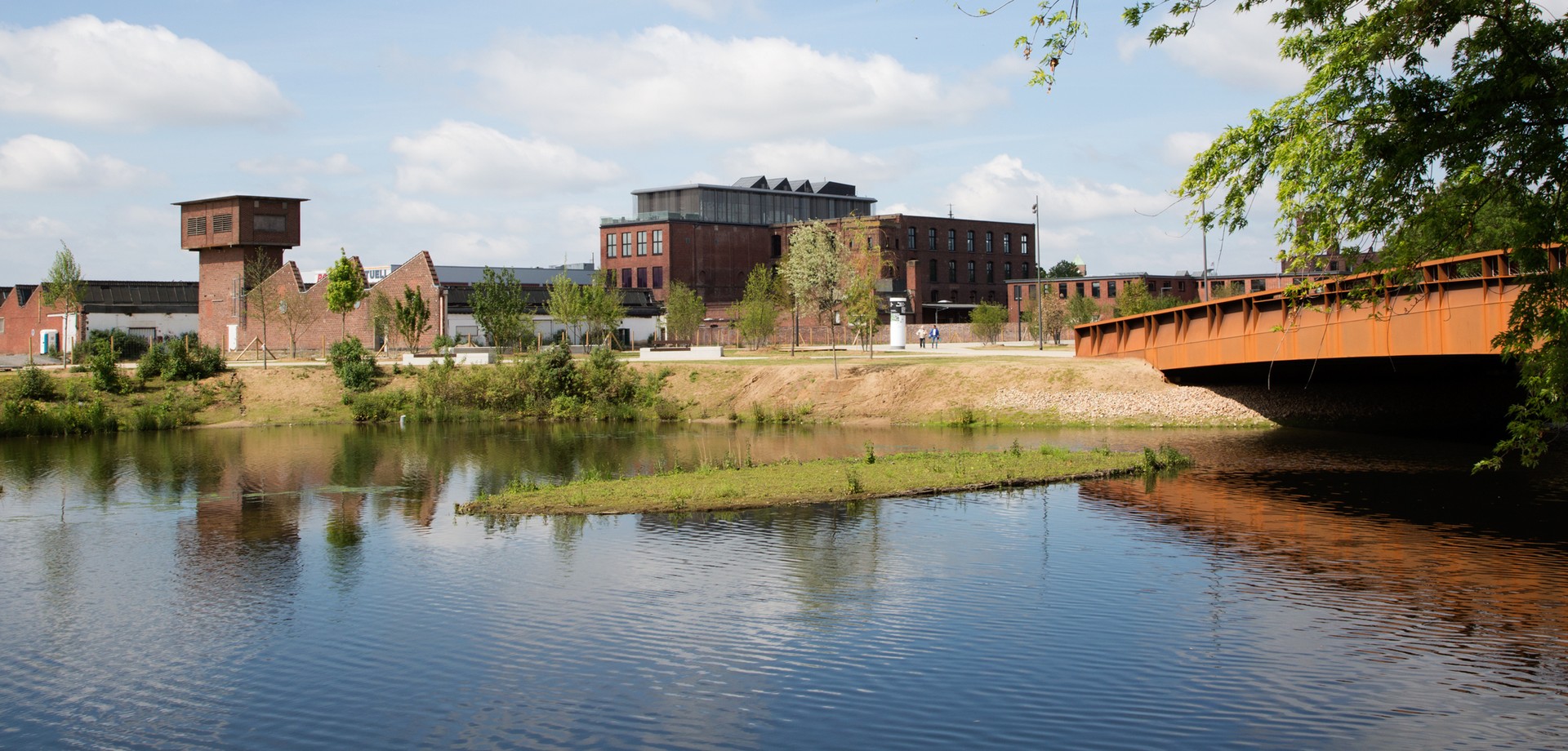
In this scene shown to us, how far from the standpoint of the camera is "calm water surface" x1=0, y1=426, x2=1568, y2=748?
12375 millimetres

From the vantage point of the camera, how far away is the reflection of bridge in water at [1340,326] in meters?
30.2

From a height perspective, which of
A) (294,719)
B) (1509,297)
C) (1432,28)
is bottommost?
(294,719)

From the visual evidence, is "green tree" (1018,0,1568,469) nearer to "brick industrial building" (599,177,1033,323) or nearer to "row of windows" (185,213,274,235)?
"row of windows" (185,213,274,235)

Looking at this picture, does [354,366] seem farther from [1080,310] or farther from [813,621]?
[1080,310]

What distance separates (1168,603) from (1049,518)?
6.64 metres

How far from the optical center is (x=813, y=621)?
1598cm

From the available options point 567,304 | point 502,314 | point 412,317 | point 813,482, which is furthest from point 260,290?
point 813,482

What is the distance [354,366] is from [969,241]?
73.0 metres

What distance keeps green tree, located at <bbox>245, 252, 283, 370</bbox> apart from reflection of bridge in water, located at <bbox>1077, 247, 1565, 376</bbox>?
54.9 metres

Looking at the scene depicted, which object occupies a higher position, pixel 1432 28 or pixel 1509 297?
pixel 1432 28

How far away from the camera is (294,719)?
41.7 ft

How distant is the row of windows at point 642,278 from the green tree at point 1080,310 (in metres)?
38.6

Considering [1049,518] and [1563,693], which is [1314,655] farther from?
[1049,518]

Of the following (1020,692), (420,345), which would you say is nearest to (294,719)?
(1020,692)
